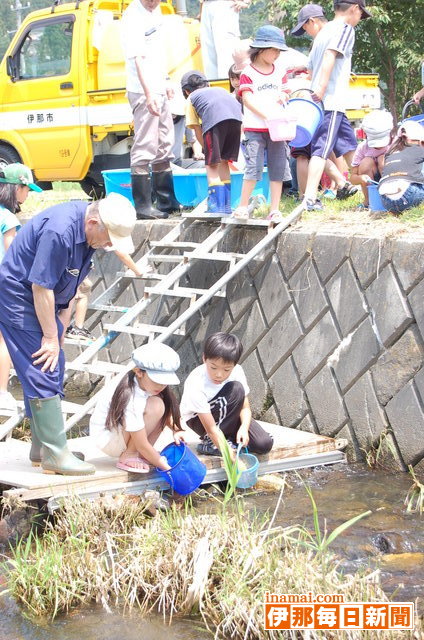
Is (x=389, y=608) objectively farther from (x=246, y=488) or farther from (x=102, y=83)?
(x=102, y=83)

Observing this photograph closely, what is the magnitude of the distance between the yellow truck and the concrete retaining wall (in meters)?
3.99

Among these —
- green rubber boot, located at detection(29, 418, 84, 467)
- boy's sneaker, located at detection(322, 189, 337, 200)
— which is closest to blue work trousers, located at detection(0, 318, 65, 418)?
green rubber boot, located at detection(29, 418, 84, 467)

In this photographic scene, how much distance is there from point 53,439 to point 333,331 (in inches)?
83.0

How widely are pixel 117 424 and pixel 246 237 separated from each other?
244 centimetres

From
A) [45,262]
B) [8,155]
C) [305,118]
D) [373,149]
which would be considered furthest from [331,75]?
[8,155]

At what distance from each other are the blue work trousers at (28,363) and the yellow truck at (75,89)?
5.89 meters

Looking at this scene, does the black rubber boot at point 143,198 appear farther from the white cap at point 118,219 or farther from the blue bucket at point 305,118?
the white cap at point 118,219

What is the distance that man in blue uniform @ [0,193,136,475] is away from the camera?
478 centimetres

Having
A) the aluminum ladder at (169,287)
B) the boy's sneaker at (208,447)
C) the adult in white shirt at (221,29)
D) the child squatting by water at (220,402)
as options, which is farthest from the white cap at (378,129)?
the boy's sneaker at (208,447)

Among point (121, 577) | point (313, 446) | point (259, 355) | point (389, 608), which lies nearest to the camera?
point (389, 608)

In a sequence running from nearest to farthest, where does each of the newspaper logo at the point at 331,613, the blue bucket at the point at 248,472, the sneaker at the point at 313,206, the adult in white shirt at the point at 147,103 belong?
the newspaper logo at the point at 331,613
the blue bucket at the point at 248,472
the sneaker at the point at 313,206
the adult in white shirt at the point at 147,103

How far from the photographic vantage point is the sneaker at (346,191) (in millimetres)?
7750

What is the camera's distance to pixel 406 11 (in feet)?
53.5

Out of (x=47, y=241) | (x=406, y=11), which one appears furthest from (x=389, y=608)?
(x=406, y=11)
